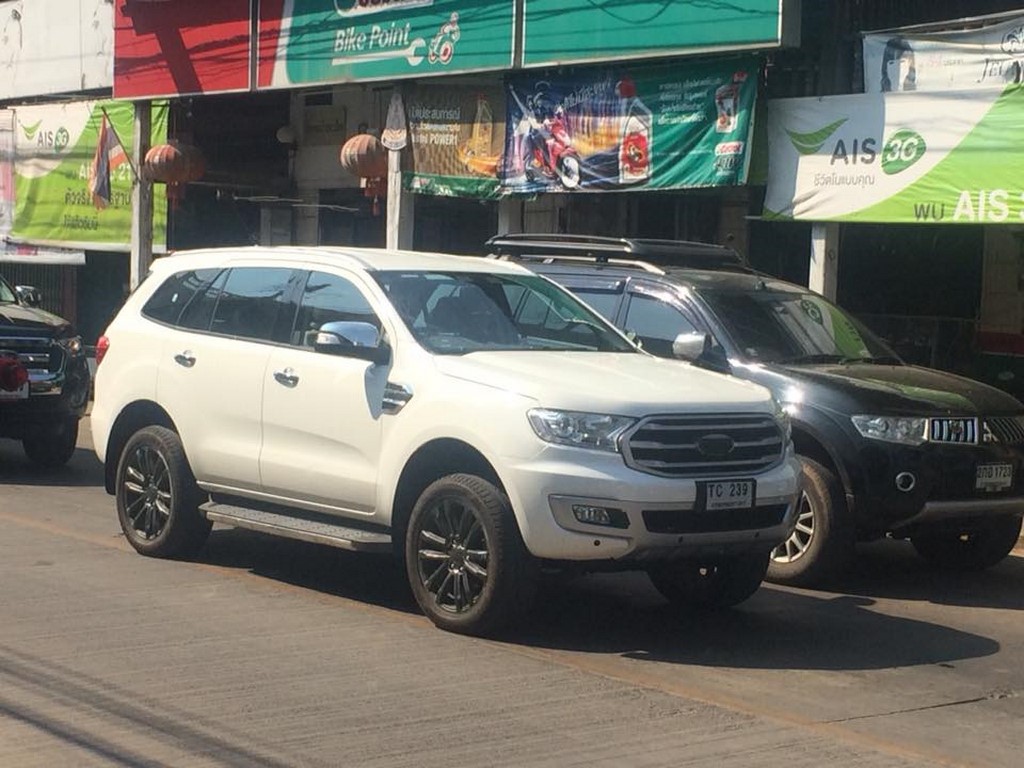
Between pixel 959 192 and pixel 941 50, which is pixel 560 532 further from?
pixel 941 50

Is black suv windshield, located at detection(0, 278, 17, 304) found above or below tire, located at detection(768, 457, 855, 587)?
above

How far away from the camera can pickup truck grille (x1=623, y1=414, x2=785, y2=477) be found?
718cm

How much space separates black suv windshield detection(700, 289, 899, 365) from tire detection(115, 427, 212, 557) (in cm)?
357

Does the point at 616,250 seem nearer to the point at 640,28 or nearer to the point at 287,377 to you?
the point at 287,377

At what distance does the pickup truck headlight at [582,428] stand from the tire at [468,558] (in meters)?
0.43

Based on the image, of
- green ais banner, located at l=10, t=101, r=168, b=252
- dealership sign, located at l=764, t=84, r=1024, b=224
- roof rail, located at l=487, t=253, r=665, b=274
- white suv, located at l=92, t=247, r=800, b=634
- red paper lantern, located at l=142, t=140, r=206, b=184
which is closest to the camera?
white suv, located at l=92, t=247, r=800, b=634

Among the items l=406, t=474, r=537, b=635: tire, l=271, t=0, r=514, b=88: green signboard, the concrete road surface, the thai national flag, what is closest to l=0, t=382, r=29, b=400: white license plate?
the concrete road surface

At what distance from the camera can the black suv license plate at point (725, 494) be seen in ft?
23.8

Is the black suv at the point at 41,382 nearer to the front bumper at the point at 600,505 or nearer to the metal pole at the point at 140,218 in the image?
the front bumper at the point at 600,505

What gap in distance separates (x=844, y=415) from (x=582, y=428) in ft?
8.23

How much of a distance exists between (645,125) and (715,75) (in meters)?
0.97

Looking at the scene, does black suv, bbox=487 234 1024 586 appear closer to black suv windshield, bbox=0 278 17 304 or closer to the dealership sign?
the dealership sign

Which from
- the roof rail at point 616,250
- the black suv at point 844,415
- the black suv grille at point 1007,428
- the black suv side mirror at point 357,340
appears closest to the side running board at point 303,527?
the black suv side mirror at point 357,340

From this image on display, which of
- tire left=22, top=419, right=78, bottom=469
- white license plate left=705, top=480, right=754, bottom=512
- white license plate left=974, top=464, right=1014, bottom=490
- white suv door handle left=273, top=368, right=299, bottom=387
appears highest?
white suv door handle left=273, top=368, right=299, bottom=387
